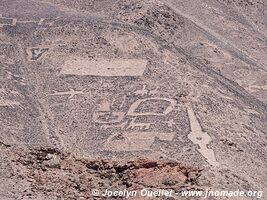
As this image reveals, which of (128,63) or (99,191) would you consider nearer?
(99,191)

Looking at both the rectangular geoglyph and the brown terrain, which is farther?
the rectangular geoglyph

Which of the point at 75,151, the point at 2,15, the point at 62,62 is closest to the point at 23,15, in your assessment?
the point at 2,15

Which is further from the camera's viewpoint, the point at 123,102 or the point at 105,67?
the point at 105,67

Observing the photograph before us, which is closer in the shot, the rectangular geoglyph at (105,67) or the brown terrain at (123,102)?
the brown terrain at (123,102)

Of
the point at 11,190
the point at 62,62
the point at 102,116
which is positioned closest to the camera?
the point at 11,190

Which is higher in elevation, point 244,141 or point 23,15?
point 23,15

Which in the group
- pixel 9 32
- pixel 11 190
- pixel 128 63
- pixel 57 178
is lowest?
pixel 11 190

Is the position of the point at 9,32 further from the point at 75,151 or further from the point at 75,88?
the point at 75,151

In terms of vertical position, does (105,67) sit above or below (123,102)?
above
